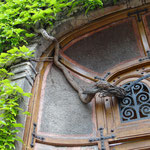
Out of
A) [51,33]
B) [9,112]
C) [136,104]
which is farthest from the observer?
[51,33]

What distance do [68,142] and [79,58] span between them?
3.62 ft

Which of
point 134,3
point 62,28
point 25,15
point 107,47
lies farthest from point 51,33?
point 134,3

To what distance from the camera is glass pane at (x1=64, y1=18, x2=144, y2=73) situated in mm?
3012

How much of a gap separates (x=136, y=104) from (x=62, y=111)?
2.59ft

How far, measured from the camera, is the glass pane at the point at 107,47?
3012 mm

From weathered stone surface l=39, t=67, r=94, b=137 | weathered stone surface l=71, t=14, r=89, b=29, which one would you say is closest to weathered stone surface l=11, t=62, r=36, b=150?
weathered stone surface l=39, t=67, r=94, b=137

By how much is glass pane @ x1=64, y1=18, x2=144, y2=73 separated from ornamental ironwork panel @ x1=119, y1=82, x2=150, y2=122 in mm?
466

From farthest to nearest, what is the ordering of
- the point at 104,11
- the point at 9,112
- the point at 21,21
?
the point at 104,11
the point at 21,21
the point at 9,112

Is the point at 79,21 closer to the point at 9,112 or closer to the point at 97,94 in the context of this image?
the point at 97,94

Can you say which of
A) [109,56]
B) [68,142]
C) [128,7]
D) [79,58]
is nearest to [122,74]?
[109,56]

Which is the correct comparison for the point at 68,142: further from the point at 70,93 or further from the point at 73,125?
the point at 70,93

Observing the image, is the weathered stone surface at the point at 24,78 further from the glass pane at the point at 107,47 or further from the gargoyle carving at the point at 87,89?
the glass pane at the point at 107,47

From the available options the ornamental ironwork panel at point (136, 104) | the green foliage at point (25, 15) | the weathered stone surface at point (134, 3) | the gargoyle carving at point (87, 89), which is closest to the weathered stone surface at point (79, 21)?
the green foliage at point (25, 15)

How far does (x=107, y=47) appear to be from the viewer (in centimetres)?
306
